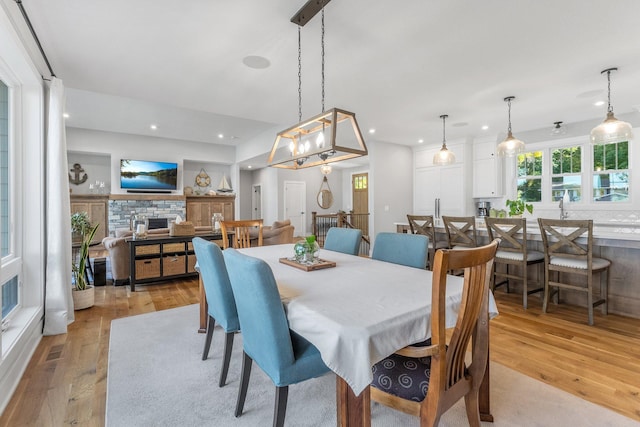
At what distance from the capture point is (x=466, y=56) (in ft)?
9.52

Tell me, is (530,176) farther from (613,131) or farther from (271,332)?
(271,332)

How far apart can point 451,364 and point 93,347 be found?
9.08 feet

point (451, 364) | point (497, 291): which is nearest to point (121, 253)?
point (451, 364)

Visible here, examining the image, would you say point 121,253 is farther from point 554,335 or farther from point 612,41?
point 612,41

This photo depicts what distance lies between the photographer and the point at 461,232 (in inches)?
154

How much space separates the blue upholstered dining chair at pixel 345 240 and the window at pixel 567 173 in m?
4.79

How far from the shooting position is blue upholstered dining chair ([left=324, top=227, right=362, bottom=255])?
291 centimetres

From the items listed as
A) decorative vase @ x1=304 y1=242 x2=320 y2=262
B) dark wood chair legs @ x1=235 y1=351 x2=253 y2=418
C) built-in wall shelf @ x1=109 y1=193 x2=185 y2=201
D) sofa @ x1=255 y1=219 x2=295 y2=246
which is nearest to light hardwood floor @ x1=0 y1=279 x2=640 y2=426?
dark wood chair legs @ x1=235 y1=351 x2=253 y2=418

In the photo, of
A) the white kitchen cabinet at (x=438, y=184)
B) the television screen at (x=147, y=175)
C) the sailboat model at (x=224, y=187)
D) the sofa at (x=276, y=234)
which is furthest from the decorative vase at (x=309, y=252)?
the sailboat model at (x=224, y=187)

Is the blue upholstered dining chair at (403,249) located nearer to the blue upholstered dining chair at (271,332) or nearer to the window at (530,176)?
the blue upholstered dining chair at (271,332)

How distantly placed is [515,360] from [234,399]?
6.53 ft

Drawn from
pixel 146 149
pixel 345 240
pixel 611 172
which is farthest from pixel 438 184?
pixel 146 149

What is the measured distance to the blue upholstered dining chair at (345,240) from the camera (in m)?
2.91

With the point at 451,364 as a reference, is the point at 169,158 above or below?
above
